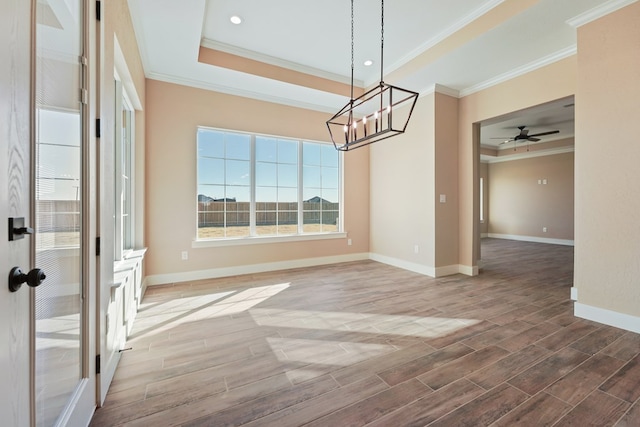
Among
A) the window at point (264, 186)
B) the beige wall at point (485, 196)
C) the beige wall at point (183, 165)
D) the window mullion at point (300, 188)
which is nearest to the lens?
the beige wall at point (183, 165)

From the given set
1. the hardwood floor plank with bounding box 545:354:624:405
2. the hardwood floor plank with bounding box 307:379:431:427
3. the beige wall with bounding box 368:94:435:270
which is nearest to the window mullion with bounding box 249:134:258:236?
the beige wall with bounding box 368:94:435:270

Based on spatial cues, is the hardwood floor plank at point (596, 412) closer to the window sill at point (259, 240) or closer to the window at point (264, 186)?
the window sill at point (259, 240)

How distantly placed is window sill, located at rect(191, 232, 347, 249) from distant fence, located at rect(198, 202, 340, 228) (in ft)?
0.82

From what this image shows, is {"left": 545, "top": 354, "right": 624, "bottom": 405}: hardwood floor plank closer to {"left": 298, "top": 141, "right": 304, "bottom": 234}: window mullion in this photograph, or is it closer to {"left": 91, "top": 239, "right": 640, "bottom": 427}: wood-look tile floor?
{"left": 91, "top": 239, "right": 640, "bottom": 427}: wood-look tile floor

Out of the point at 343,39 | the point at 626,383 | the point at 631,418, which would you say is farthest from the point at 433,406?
the point at 343,39

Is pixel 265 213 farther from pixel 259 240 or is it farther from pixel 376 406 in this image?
pixel 376 406

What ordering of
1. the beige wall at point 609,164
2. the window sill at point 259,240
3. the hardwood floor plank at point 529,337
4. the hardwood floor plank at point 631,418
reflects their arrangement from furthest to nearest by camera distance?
the window sill at point 259,240 → the beige wall at point 609,164 → the hardwood floor plank at point 529,337 → the hardwood floor plank at point 631,418

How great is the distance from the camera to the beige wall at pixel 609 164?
2498 millimetres

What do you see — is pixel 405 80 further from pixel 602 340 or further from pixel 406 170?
pixel 602 340

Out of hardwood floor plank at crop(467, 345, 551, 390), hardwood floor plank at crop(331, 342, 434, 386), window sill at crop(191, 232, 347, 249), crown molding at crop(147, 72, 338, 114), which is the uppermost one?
crown molding at crop(147, 72, 338, 114)

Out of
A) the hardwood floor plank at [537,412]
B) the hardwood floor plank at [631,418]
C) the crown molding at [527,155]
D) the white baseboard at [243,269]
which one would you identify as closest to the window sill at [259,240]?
the white baseboard at [243,269]

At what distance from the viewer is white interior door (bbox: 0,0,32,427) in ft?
2.59

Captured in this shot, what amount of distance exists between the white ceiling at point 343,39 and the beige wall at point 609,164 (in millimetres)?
302

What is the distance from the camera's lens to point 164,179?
12.9ft
